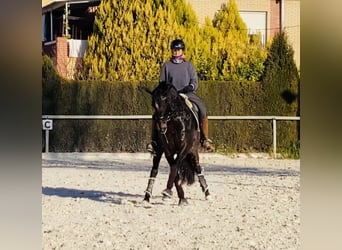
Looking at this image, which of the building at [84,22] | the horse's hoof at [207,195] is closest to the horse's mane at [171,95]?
the horse's hoof at [207,195]

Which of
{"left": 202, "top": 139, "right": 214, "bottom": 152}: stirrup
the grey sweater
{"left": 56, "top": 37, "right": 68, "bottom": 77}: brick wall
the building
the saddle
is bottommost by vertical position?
{"left": 202, "top": 139, "right": 214, "bottom": 152}: stirrup

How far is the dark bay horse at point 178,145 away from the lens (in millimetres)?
4016

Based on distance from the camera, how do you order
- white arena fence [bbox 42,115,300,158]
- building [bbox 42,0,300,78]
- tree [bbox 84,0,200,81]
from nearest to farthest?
building [bbox 42,0,300,78] < white arena fence [bbox 42,115,300,158] < tree [bbox 84,0,200,81]

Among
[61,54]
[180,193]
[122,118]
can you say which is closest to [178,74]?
[180,193]

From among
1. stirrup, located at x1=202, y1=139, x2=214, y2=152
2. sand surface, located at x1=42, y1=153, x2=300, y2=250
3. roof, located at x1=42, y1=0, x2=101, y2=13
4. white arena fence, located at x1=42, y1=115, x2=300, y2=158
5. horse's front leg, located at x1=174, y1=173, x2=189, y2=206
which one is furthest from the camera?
white arena fence, located at x1=42, y1=115, x2=300, y2=158

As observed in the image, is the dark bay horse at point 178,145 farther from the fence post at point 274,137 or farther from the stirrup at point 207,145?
the fence post at point 274,137

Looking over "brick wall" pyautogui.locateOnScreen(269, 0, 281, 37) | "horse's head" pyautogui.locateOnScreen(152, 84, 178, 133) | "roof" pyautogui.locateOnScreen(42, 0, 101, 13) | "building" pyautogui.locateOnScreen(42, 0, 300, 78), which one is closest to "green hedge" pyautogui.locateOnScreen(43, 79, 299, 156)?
"building" pyautogui.locateOnScreen(42, 0, 300, 78)

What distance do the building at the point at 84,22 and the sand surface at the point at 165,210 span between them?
0.81m

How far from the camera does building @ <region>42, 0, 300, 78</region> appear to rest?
14.6 ft

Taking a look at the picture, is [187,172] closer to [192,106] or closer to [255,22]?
[192,106]

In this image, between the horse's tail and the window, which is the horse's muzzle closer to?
the horse's tail
